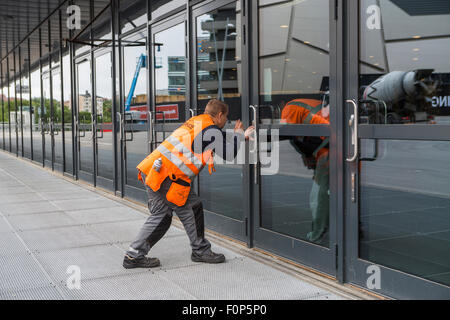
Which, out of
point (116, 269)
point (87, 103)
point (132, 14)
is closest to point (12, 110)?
point (87, 103)

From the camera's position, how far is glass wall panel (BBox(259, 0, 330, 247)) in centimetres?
428

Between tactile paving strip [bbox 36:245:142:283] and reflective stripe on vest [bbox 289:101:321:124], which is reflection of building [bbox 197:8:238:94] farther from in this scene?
tactile paving strip [bbox 36:245:142:283]

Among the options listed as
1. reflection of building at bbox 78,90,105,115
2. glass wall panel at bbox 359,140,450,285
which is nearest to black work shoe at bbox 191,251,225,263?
glass wall panel at bbox 359,140,450,285

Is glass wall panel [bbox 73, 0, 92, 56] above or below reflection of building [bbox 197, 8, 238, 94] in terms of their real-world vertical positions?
above

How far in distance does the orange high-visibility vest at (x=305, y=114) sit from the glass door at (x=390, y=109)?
1.47ft

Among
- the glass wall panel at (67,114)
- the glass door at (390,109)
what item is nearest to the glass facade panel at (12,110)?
the glass wall panel at (67,114)

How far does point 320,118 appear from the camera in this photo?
4.29m

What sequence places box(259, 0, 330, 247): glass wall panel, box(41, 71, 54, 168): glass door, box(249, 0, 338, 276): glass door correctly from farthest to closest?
box(41, 71, 54, 168): glass door
box(259, 0, 330, 247): glass wall panel
box(249, 0, 338, 276): glass door

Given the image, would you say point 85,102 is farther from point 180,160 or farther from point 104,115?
point 180,160

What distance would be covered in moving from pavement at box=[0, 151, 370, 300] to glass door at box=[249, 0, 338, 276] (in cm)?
25

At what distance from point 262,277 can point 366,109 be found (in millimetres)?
1551

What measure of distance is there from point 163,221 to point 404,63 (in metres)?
2.33

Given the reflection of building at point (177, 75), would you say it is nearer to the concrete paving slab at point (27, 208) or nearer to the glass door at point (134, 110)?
the glass door at point (134, 110)

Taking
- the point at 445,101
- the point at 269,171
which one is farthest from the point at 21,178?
the point at 445,101
